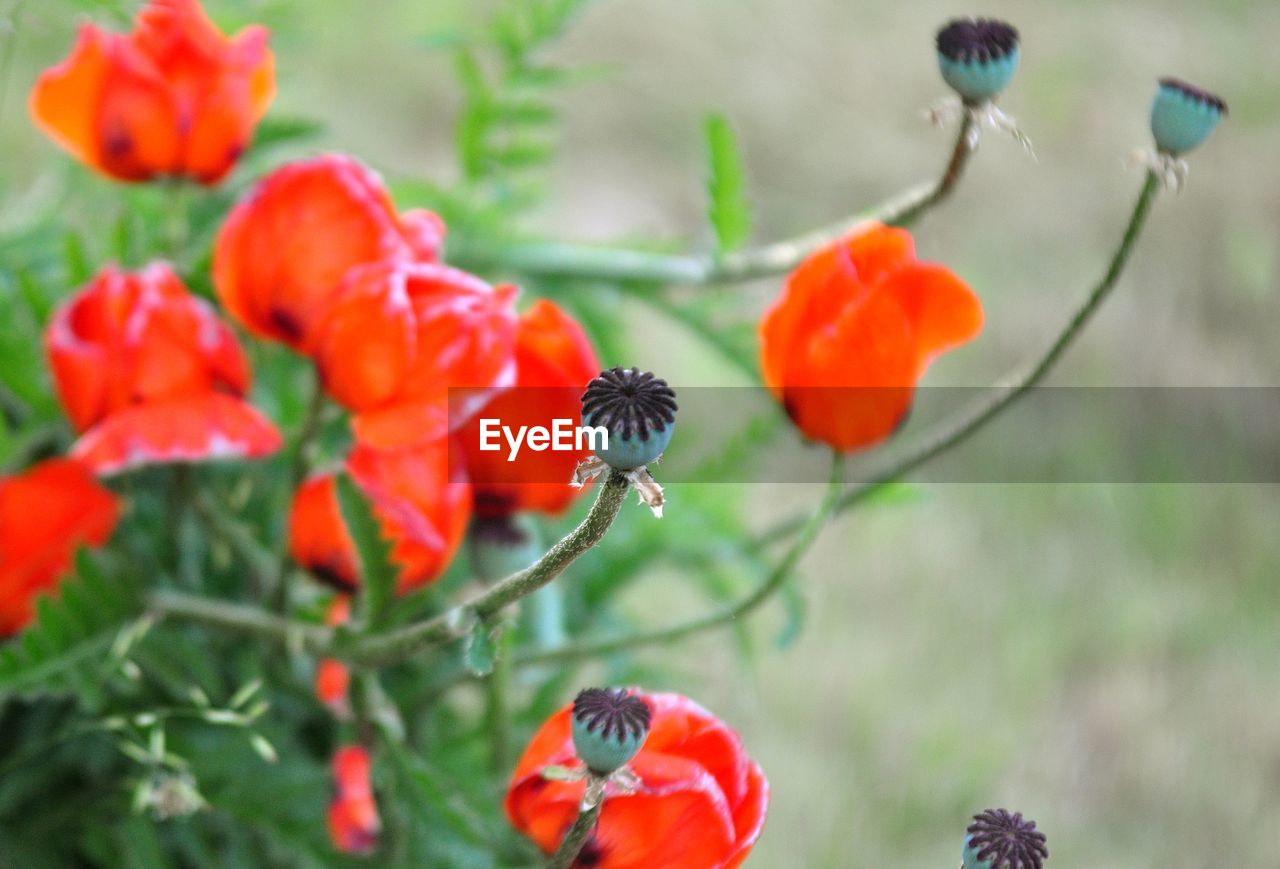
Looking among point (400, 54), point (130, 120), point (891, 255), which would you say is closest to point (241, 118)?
point (130, 120)

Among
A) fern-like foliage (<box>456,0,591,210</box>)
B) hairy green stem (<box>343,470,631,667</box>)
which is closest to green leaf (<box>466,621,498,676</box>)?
hairy green stem (<box>343,470,631,667</box>)

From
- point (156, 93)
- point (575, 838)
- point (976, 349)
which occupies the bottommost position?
point (575, 838)

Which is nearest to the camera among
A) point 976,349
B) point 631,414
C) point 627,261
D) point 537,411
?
point 631,414

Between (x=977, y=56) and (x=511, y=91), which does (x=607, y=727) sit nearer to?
(x=977, y=56)

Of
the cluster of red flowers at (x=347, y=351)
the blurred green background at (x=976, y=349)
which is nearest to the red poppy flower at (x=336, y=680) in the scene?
the cluster of red flowers at (x=347, y=351)

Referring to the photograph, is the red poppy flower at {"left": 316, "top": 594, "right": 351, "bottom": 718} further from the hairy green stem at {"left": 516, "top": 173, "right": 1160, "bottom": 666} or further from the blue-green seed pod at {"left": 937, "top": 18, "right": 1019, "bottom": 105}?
the blue-green seed pod at {"left": 937, "top": 18, "right": 1019, "bottom": 105}

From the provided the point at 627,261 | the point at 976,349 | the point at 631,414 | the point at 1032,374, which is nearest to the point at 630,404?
the point at 631,414

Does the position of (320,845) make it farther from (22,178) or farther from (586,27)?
(586,27)

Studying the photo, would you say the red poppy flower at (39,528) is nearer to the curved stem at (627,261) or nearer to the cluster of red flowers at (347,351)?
the cluster of red flowers at (347,351)
